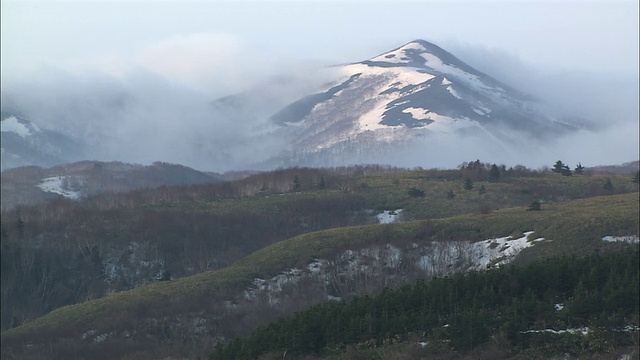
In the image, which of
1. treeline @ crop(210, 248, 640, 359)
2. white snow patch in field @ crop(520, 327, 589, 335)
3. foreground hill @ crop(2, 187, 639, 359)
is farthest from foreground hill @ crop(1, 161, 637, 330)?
white snow patch in field @ crop(520, 327, 589, 335)

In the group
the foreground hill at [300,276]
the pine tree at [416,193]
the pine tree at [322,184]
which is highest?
the pine tree at [322,184]

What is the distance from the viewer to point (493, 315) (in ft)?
122

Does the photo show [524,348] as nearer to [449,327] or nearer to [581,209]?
[449,327]

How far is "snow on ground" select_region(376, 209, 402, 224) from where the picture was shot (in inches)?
4127

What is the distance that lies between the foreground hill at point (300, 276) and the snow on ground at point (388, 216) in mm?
20475

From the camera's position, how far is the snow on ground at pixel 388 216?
105 m

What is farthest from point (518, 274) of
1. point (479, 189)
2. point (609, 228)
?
point (479, 189)

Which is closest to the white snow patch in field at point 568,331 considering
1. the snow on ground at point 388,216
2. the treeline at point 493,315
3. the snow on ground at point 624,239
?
the treeline at point 493,315

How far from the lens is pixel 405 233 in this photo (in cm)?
7938

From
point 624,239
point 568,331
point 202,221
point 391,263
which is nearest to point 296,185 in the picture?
point 202,221

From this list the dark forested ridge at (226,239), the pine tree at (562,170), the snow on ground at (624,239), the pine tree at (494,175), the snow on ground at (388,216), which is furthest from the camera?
the pine tree at (562,170)

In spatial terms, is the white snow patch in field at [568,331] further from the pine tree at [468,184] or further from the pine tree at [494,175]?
the pine tree at [494,175]

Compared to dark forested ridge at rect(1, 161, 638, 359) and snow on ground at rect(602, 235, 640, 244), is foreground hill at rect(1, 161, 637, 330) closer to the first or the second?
dark forested ridge at rect(1, 161, 638, 359)

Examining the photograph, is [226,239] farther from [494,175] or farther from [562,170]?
[562,170]
